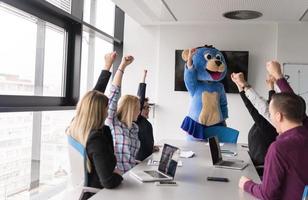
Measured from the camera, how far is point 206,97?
4.61 meters

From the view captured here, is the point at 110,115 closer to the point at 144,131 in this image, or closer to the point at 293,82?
the point at 144,131

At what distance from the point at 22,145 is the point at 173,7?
258cm

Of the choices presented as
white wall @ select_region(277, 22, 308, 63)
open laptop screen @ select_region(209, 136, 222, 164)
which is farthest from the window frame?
white wall @ select_region(277, 22, 308, 63)

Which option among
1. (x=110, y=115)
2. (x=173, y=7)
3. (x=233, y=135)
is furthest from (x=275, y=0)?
(x=110, y=115)

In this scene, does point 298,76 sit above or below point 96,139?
above

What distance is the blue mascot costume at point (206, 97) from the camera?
14.7ft

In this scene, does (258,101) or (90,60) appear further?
(90,60)

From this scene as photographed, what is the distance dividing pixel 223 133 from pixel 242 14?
1.70m

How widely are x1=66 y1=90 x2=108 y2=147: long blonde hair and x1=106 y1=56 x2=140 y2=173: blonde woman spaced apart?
47 centimetres

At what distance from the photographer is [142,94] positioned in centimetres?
384

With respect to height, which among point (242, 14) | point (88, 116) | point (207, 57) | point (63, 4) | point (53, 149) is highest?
point (242, 14)

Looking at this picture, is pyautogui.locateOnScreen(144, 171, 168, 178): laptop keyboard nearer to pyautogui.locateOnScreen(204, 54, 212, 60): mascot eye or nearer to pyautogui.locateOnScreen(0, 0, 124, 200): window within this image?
pyautogui.locateOnScreen(0, 0, 124, 200): window

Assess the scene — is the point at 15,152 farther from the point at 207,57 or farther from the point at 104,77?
the point at 207,57

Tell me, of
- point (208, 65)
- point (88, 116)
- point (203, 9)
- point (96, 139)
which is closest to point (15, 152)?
point (88, 116)
